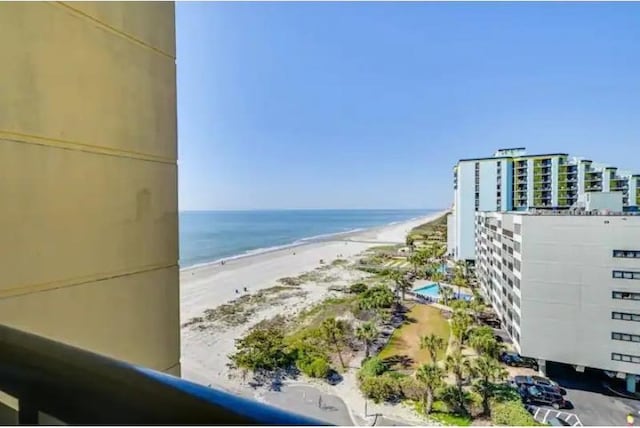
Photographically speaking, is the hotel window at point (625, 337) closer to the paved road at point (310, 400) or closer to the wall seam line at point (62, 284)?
the paved road at point (310, 400)

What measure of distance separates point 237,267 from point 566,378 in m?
12.6

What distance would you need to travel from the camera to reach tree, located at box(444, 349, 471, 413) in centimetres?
662

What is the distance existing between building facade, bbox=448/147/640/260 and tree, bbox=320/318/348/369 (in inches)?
300

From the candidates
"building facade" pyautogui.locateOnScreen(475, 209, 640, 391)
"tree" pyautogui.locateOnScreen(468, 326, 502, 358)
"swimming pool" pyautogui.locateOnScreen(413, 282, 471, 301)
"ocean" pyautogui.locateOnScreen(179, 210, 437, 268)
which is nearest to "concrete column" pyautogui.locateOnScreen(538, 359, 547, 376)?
"building facade" pyautogui.locateOnScreen(475, 209, 640, 391)

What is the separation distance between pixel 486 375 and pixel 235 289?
9037mm

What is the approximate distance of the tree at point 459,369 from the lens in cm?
662

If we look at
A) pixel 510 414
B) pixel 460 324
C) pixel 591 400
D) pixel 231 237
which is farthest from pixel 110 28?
pixel 231 237

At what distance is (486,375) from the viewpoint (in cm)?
686

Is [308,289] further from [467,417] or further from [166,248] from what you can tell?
[166,248]

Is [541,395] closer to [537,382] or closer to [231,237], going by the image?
[537,382]

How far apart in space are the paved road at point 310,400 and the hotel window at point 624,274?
5217mm

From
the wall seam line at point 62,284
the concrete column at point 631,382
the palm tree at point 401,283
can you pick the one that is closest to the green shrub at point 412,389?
the concrete column at point 631,382

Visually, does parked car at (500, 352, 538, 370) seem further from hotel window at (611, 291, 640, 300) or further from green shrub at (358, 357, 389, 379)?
green shrub at (358, 357, 389, 379)

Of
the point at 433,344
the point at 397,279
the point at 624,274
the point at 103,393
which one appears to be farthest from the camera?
the point at 397,279
